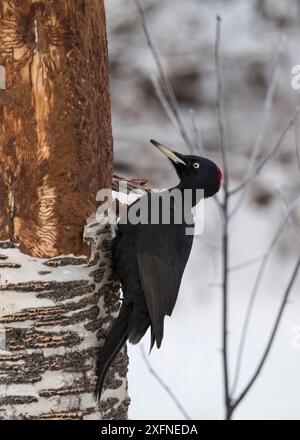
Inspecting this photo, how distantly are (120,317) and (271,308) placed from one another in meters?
3.69

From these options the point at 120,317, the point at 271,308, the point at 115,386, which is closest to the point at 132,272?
the point at 120,317

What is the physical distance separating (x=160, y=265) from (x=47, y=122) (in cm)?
77

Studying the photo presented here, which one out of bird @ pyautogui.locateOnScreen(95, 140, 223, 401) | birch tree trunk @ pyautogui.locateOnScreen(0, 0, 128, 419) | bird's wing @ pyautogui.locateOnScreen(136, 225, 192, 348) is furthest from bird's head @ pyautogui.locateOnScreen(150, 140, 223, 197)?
birch tree trunk @ pyautogui.locateOnScreen(0, 0, 128, 419)

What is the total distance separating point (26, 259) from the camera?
3037 mm

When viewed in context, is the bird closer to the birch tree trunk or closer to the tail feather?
the tail feather

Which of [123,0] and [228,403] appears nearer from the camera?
[228,403]

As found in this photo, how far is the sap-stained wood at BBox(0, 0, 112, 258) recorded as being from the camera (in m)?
2.95

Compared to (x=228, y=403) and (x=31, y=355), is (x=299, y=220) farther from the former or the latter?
(x=31, y=355)

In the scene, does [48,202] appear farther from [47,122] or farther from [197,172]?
[197,172]

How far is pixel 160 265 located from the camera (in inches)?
136

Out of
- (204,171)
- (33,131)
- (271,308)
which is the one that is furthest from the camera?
(271,308)

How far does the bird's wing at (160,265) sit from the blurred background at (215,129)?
2.75 m

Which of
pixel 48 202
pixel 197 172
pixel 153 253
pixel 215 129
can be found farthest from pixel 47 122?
pixel 215 129

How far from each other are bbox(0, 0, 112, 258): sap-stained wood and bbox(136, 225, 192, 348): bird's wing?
0.37 meters
